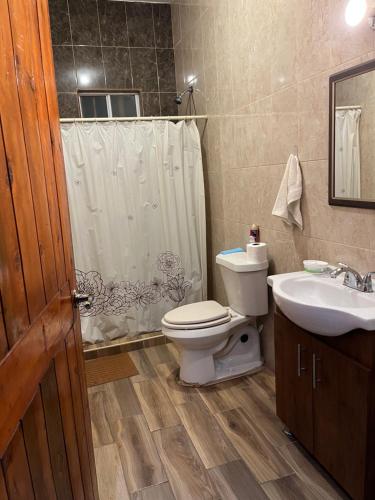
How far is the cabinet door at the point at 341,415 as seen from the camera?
1322 mm

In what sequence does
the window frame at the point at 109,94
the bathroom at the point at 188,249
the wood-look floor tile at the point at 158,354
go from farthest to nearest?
the window frame at the point at 109,94 < the wood-look floor tile at the point at 158,354 < the bathroom at the point at 188,249

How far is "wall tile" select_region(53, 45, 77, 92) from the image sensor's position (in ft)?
10.7

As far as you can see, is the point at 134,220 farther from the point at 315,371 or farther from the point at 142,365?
the point at 315,371

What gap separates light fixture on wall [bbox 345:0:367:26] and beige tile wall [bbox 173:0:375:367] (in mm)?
27

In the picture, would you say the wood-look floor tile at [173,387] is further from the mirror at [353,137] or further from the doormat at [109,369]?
the mirror at [353,137]

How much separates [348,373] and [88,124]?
2.37m

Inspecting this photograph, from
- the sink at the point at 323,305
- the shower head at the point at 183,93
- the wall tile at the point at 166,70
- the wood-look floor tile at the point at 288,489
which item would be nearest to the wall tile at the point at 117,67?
the wall tile at the point at 166,70

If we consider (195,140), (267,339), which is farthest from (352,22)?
(267,339)

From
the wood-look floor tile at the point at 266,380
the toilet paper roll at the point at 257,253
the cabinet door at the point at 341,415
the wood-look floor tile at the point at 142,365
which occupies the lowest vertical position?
the wood-look floor tile at the point at 142,365

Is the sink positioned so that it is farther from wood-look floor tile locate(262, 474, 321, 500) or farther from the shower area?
the shower area

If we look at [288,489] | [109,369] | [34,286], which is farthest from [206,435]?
[34,286]

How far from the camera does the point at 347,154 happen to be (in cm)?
165

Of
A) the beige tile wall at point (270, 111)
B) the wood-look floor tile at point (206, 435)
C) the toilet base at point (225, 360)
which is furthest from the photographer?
the toilet base at point (225, 360)

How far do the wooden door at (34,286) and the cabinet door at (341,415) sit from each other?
95 centimetres
